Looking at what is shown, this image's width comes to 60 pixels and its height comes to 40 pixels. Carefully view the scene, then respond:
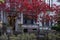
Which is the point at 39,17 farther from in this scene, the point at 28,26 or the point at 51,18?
the point at 28,26

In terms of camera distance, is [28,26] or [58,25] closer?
[58,25]

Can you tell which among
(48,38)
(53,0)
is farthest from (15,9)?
(48,38)

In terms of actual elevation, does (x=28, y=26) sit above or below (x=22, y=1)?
below

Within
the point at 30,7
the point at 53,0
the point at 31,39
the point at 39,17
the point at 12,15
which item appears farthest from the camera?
the point at 53,0

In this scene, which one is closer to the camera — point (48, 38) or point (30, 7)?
point (48, 38)

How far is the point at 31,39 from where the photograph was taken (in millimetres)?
16031

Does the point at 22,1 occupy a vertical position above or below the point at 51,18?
Result: above

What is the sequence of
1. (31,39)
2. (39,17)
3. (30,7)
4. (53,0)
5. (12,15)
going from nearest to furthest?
(31,39), (30,7), (39,17), (12,15), (53,0)

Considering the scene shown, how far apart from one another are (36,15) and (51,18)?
1.60 m

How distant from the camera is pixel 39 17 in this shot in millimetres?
24672

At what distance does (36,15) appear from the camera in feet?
78.9

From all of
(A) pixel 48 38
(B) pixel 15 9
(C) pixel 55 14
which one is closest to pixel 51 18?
(C) pixel 55 14

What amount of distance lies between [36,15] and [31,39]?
822cm

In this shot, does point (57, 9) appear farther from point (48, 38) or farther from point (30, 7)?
point (48, 38)
